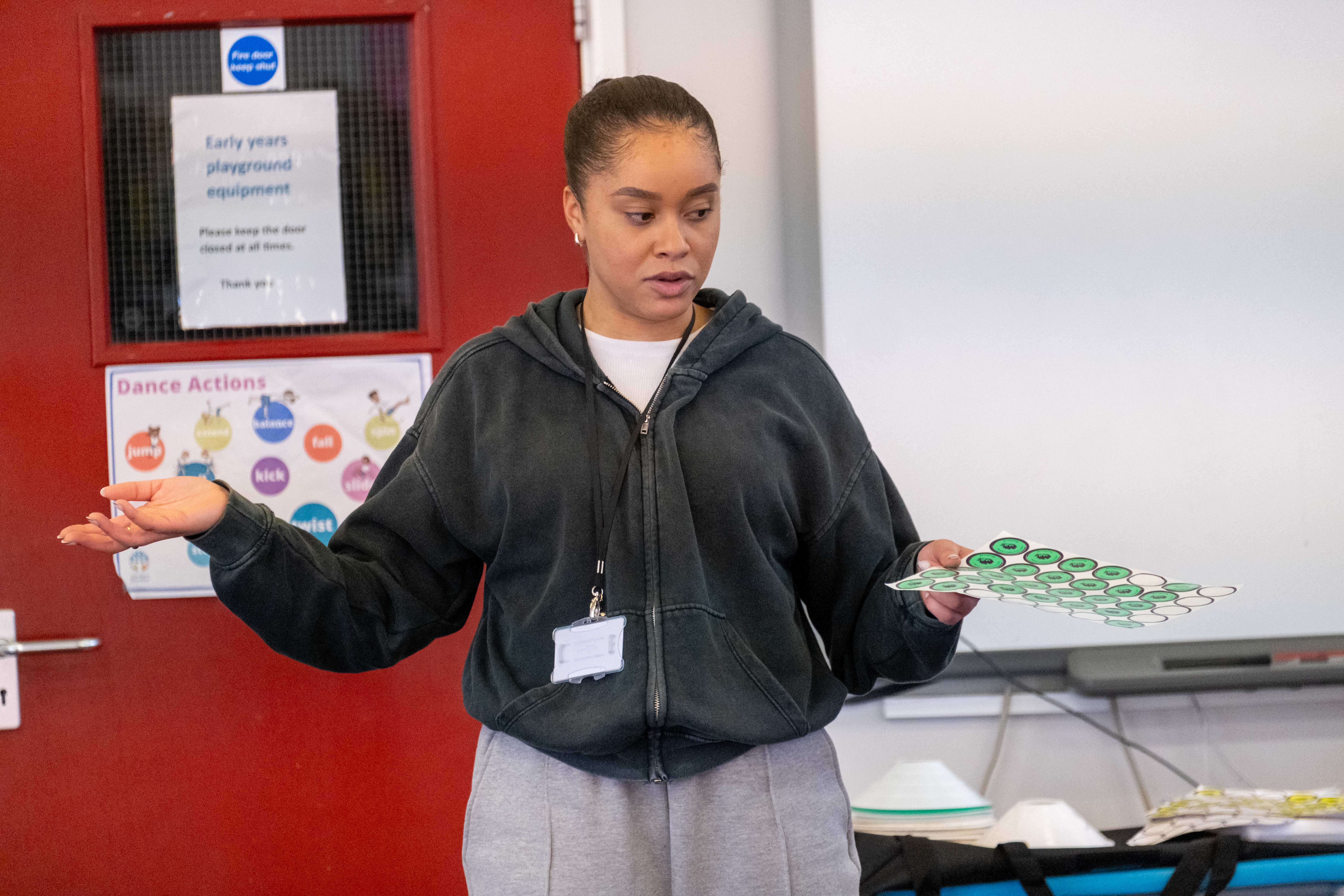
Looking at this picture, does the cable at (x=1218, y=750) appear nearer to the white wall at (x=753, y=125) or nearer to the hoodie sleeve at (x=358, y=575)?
the white wall at (x=753, y=125)

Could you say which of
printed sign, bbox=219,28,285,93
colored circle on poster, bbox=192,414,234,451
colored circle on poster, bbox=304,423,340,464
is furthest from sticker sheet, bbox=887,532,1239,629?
printed sign, bbox=219,28,285,93

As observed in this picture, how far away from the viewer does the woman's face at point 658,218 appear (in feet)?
3.89

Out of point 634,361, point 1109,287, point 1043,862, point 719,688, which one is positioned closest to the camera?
point 719,688

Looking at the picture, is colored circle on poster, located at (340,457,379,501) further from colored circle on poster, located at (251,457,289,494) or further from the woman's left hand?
the woman's left hand

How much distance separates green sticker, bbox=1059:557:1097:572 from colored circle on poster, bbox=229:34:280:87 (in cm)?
172

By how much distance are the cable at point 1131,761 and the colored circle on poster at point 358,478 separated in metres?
1.50

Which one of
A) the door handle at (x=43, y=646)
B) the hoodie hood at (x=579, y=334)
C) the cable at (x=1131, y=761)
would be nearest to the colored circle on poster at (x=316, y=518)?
the door handle at (x=43, y=646)

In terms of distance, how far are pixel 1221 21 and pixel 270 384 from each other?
191 cm

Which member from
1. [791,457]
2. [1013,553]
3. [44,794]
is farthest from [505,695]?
[44,794]

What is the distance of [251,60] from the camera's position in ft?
6.91

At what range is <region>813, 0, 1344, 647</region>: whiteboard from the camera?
2139mm

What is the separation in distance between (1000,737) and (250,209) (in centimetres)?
174

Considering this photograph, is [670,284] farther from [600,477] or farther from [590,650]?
[590,650]

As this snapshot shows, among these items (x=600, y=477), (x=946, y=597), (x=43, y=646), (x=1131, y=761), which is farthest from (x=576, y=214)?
(x=1131, y=761)
